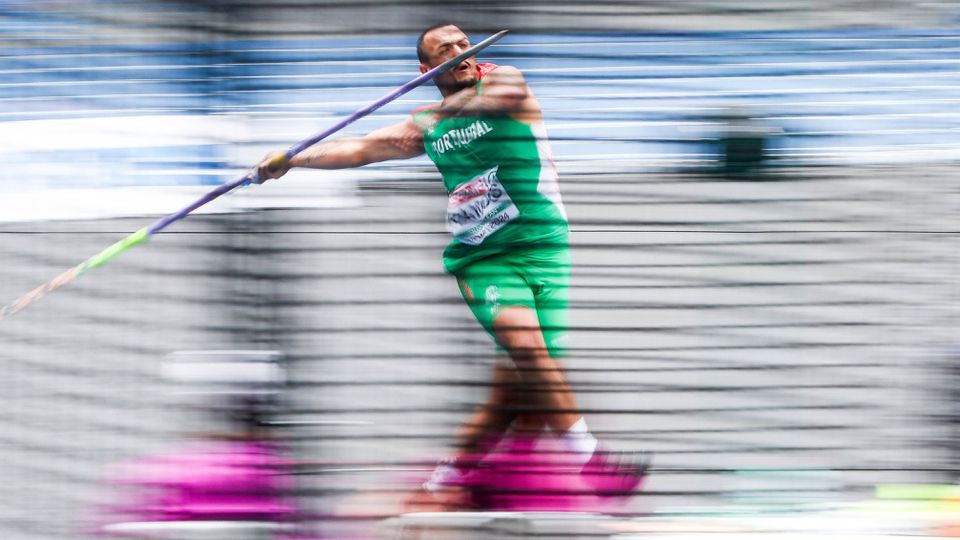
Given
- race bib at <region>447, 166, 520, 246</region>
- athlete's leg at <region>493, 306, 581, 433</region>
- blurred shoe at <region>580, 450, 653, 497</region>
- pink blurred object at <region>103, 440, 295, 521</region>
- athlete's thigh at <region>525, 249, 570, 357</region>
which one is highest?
race bib at <region>447, 166, 520, 246</region>

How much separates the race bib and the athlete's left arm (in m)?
0.16

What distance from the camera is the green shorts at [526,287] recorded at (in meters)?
2.52

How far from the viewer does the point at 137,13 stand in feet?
7.84

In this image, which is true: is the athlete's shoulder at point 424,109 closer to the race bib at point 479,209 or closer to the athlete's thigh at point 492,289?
the race bib at point 479,209

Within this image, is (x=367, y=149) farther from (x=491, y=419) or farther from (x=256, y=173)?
(x=491, y=419)

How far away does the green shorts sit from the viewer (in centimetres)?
252

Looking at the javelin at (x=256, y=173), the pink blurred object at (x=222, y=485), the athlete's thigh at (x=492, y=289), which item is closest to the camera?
the javelin at (x=256, y=173)

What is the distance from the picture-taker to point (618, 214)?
7.89ft

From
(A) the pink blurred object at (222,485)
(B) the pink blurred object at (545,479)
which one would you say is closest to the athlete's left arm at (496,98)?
(B) the pink blurred object at (545,479)

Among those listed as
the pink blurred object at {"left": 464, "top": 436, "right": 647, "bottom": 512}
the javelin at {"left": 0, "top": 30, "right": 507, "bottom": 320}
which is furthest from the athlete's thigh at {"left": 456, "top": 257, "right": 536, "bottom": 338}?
the javelin at {"left": 0, "top": 30, "right": 507, "bottom": 320}

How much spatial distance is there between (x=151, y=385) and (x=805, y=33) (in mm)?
1898

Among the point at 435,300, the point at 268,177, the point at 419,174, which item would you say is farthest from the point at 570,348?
the point at 268,177

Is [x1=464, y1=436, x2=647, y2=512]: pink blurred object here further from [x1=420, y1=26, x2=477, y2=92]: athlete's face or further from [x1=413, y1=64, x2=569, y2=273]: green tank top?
[x1=420, y1=26, x2=477, y2=92]: athlete's face

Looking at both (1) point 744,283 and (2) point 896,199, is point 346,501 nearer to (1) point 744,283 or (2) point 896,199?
(1) point 744,283
